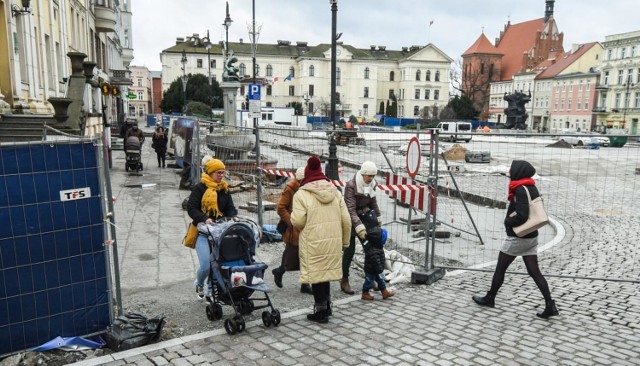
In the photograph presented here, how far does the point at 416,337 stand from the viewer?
17.1ft

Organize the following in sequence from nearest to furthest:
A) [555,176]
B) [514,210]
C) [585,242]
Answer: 1. [514,210]
2. [585,242]
3. [555,176]

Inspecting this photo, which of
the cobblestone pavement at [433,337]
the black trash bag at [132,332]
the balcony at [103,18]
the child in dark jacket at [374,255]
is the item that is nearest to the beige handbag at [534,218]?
the cobblestone pavement at [433,337]

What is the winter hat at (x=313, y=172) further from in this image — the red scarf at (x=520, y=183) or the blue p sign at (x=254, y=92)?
the blue p sign at (x=254, y=92)

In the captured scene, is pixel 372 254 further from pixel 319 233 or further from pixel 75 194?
pixel 75 194

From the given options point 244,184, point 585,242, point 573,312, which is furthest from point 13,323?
point 585,242

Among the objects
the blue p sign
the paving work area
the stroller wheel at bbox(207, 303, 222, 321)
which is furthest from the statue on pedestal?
the stroller wheel at bbox(207, 303, 222, 321)

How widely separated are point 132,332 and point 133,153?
1414 centimetres

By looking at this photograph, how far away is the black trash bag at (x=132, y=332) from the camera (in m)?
4.73

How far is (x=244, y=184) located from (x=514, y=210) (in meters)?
6.42

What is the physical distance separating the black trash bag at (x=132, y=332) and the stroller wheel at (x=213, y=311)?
1.97 feet

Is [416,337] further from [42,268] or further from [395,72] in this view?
[395,72]

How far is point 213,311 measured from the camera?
5.45m

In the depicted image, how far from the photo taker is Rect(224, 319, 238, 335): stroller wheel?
5098 millimetres

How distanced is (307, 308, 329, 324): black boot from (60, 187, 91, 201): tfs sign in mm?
2641
